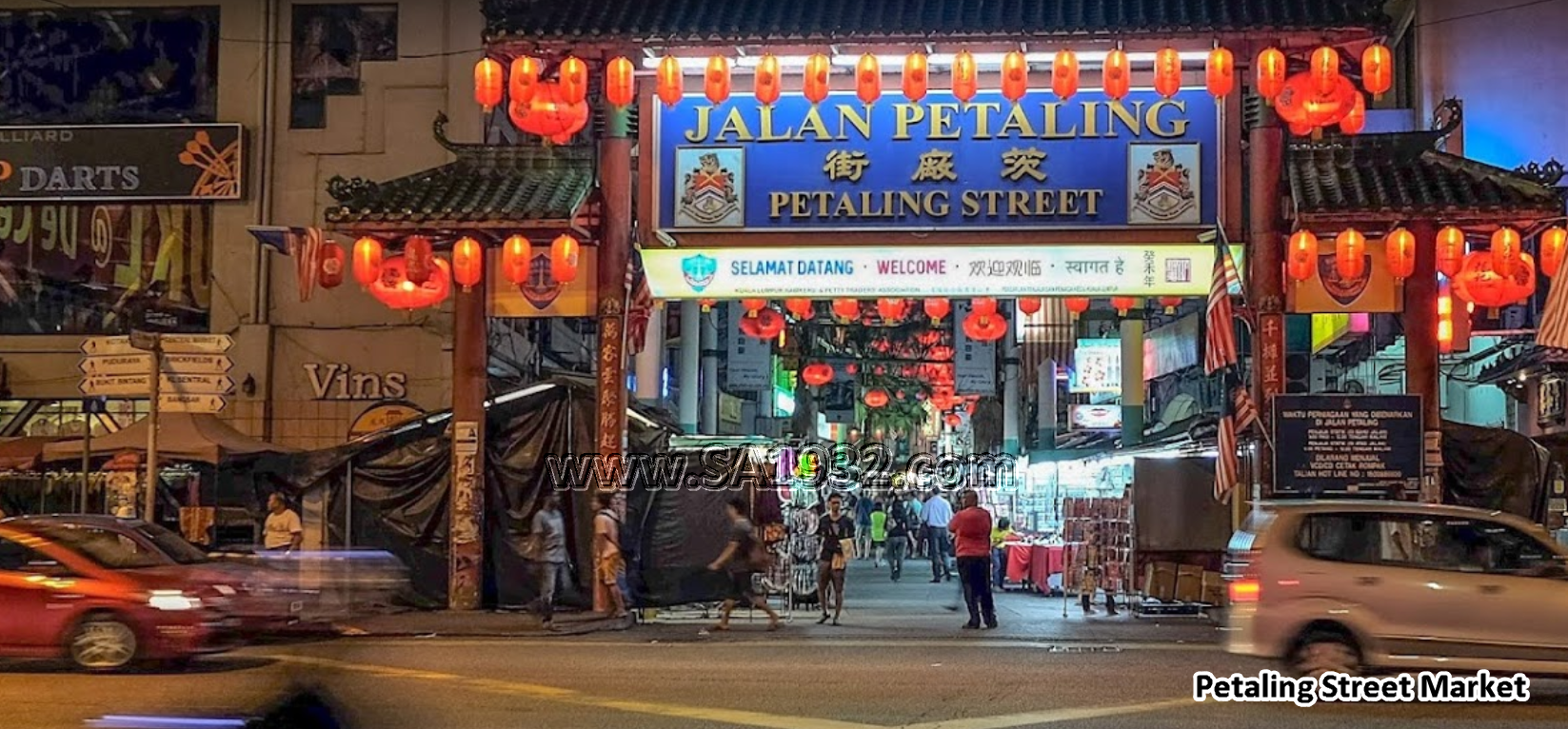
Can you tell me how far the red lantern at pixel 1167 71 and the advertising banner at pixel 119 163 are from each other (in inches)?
602

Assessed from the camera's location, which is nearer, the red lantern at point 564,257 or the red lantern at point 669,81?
the red lantern at point 669,81

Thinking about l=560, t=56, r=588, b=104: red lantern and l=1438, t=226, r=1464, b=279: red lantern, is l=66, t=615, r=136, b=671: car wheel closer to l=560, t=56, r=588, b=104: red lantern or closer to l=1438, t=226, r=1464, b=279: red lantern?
l=560, t=56, r=588, b=104: red lantern

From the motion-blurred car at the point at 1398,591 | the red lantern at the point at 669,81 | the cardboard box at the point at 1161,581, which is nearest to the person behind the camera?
the motion-blurred car at the point at 1398,591

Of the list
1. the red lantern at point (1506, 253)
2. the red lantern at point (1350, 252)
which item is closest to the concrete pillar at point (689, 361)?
the red lantern at point (1350, 252)

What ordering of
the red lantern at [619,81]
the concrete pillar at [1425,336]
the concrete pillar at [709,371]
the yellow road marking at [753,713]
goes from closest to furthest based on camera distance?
1. the yellow road marking at [753,713]
2. the concrete pillar at [1425,336]
3. the red lantern at [619,81]
4. the concrete pillar at [709,371]

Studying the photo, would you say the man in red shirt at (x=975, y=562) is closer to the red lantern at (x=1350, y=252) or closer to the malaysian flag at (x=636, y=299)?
the malaysian flag at (x=636, y=299)

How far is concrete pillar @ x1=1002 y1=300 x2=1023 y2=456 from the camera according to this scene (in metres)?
43.5

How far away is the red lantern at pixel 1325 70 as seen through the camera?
1758cm

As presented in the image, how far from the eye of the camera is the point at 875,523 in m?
34.8

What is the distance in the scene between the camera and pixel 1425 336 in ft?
61.5

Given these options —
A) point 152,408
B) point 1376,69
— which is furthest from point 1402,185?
point 152,408

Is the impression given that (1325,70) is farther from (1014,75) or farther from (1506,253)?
(1014,75)

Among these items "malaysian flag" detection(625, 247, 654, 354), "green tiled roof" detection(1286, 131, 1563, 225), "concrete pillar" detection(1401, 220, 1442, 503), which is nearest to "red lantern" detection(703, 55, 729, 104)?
"malaysian flag" detection(625, 247, 654, 354)

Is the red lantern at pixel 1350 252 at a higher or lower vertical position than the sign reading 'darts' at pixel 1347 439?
higher
